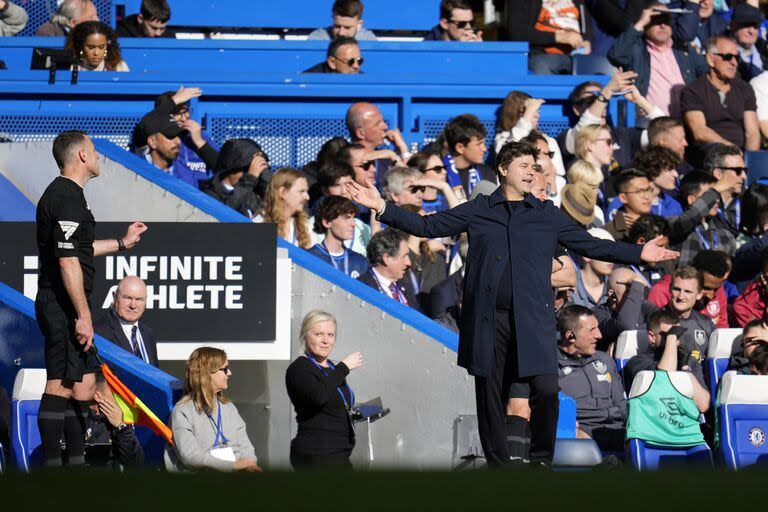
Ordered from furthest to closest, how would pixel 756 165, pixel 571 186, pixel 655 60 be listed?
pixel 655 60 → pixel 756 165 → pixel 571 186

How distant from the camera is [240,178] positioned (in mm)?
9938

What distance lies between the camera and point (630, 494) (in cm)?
221

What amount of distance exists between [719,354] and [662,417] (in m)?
1.11

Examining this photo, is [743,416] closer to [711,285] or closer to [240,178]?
[711,285]

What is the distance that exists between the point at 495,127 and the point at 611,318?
308 cm

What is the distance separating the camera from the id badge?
23.4ft

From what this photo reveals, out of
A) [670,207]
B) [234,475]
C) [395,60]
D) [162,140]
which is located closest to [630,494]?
[234,475]

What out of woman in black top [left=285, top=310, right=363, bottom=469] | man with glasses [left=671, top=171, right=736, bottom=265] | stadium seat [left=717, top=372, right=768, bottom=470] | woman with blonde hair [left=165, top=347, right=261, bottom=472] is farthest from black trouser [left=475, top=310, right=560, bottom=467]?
man with glasses [left=671, top=171, right=736, bottom=265]

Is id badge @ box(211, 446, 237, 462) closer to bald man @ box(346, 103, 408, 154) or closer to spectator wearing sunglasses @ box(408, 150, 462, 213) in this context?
spectator wearing sunglasses @ box(408, 150, 462, 213)

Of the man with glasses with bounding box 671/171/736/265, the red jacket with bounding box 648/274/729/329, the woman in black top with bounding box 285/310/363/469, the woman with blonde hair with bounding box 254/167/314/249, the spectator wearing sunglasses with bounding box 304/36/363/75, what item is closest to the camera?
the woman in black top with bounding box 285/310/363/469

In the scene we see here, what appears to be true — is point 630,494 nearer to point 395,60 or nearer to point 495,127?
point 495,127

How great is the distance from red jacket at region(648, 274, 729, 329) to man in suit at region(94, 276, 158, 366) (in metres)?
3.67

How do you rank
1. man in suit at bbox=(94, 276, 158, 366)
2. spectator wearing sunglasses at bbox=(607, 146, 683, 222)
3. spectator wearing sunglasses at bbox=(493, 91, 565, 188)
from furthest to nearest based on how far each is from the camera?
spectator wearing sunglasses at bbox=(493, 91, 565, 188), spectator wearing sunglasses at bbox=(607, 146, 683, 222), man in suit at bbox=(94, 276, 158, 366)

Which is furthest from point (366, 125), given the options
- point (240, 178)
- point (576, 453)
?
point (576, 453)
